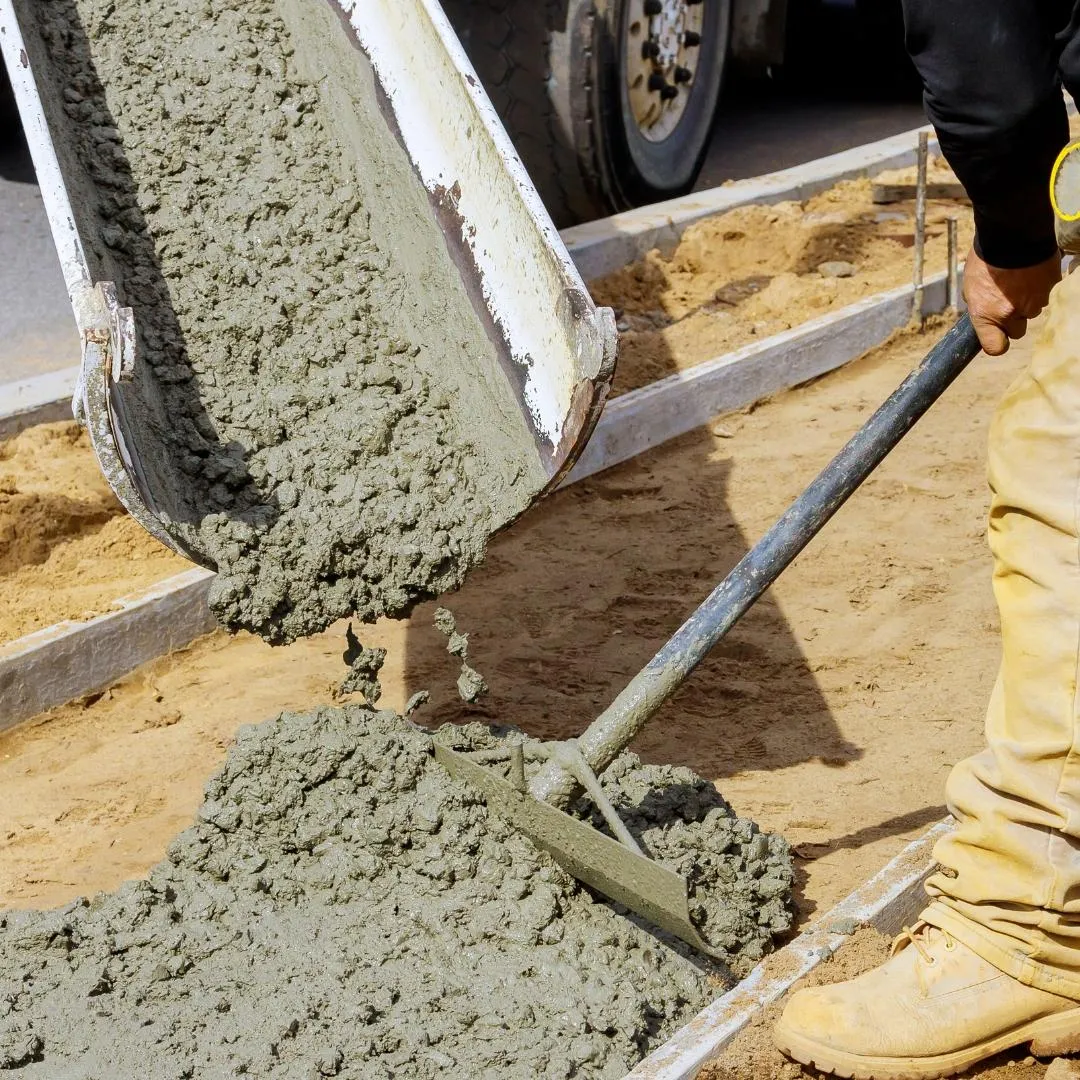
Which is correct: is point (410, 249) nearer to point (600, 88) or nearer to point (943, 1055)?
point (943, 1055)

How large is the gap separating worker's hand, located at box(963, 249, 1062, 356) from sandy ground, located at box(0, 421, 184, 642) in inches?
88.3

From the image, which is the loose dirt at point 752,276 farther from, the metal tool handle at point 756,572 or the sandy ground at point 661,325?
the metal tool handle at point 756,572

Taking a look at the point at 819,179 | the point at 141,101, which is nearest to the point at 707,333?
the point at 819,179

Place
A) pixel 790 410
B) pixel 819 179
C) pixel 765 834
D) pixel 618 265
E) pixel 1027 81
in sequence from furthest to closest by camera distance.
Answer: pixel 819 179
pixel 618 265
pixel 790 410
pixel 765 834
pixel 1027 81

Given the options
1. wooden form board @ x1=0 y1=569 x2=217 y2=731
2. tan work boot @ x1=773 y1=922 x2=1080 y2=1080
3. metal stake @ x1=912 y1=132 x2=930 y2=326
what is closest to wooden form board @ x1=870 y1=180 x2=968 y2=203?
metal stake @ x1=912 y1=132 x2=930 y2=326

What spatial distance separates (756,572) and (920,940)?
66 centimetres

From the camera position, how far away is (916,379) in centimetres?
252

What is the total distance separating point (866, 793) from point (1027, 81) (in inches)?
62.0

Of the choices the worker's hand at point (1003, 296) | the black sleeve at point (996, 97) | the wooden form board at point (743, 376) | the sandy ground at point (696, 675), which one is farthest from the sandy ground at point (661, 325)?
the black sleeve at point (996, 97)

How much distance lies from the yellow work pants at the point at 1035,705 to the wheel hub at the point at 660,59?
4.62m

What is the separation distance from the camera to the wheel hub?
21.1 feet

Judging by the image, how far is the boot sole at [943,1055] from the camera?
2191 millimetres

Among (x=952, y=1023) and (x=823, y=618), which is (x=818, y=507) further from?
(x=823, y=618)

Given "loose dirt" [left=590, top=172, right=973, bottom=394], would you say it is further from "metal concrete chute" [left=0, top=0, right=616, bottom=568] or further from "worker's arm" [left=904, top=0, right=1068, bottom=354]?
"worker's arm" [left=904, top=0, right=1068, bottom=354]
